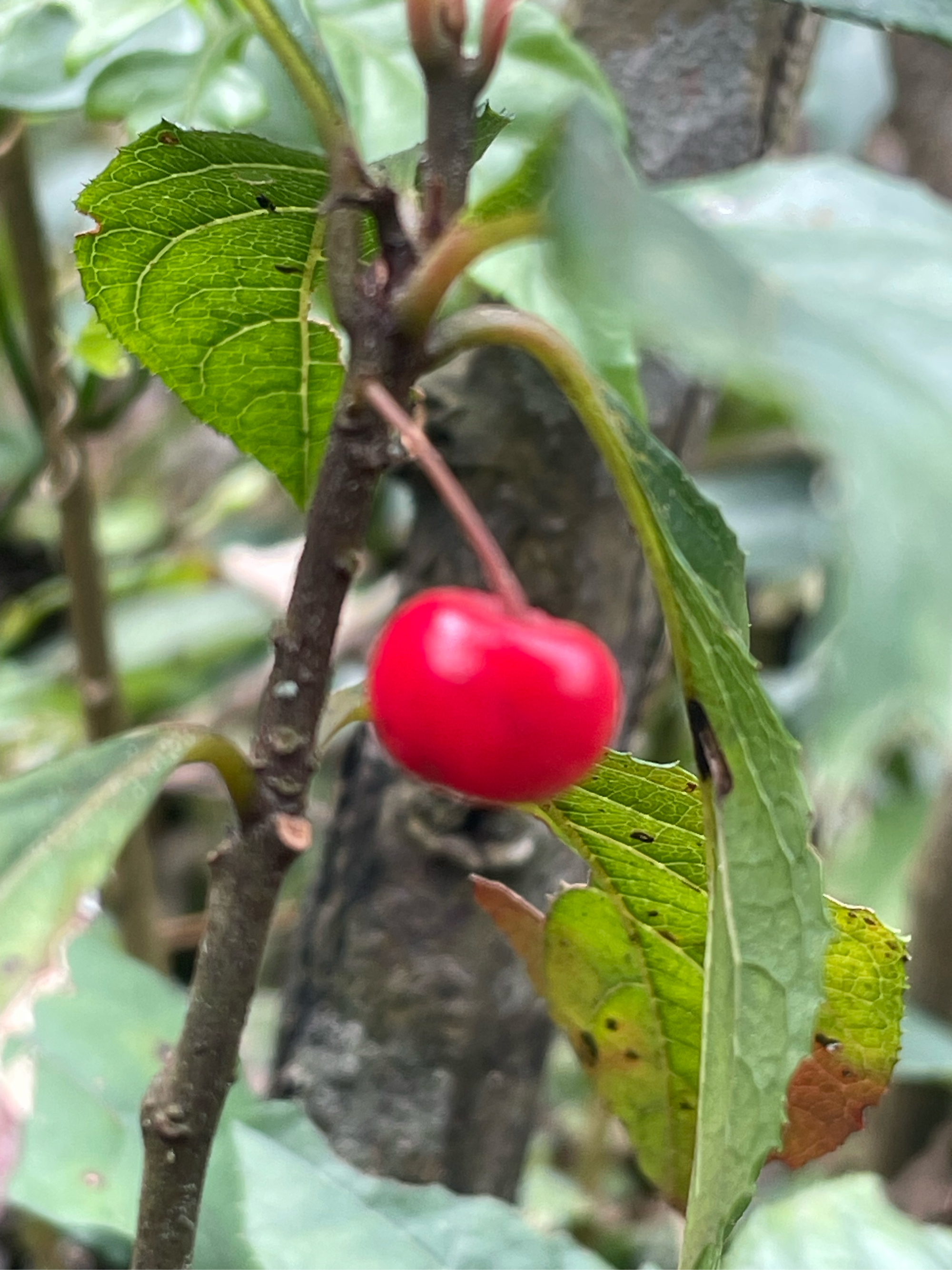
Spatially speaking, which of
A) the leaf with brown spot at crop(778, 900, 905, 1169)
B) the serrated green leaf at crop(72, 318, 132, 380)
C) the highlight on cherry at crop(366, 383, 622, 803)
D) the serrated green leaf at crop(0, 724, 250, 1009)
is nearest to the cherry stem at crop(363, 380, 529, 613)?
the highlight on cherry at crop(366, 383, 622, 803)

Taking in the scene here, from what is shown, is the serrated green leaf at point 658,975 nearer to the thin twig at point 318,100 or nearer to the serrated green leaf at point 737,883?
the serrated green leaf at point 737,883

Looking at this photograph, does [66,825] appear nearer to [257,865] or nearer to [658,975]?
[257,865]

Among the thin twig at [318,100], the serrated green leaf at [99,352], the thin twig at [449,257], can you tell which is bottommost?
the serrated green leaf at [99,352]

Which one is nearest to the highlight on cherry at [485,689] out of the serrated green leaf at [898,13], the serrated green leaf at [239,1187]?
the serrated green leaf at [898,13]

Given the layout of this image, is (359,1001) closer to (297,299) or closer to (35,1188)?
(35,1188)

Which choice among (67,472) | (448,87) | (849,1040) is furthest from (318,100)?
(67,472)
